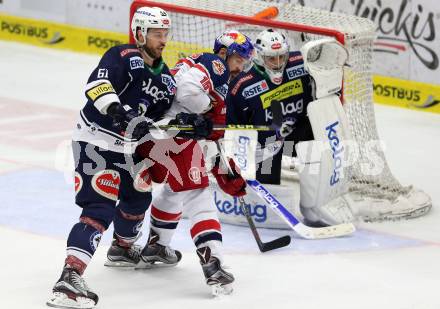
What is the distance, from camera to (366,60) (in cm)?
698

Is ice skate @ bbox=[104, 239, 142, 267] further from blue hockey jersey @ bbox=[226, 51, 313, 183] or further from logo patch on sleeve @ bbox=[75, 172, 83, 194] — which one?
blue hockey jersey @ bbox=[226, 51, 313, 183]

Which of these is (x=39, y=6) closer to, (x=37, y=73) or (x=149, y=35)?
(x=37, y=73)

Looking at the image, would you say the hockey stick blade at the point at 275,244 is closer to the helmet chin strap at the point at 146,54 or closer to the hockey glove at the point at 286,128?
the hockey glove at the point at 286,128

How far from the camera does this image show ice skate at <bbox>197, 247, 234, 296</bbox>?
16.6ft

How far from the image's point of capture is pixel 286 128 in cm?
661

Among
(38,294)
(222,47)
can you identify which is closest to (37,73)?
(222,47)

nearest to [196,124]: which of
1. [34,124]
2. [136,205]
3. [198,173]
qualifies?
[198,173]

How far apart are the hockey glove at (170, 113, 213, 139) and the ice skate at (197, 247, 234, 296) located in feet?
1.72

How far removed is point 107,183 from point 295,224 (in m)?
1.53

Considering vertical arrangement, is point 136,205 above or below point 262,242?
above

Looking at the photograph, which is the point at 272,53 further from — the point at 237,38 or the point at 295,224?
the point at 295,224

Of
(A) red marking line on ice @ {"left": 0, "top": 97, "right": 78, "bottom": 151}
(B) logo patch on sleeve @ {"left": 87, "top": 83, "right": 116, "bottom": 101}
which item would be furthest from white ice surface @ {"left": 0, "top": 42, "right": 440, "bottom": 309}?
(B) logo patch on sleeve @ {"left": 87, "top": 83, "right": 116, "bottom": 101}

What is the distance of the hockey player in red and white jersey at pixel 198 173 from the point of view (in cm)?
509

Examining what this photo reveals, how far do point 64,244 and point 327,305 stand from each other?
5.23 feet
